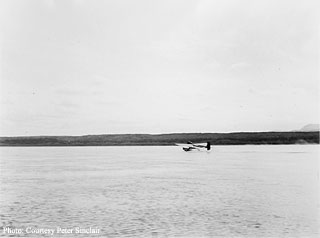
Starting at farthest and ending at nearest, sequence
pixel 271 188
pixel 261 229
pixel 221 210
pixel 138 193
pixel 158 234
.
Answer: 1. pixel 271 188
2. pixel 138 193
3. pixel 221 210
4. pixel 261 229
5. pixel 158 234

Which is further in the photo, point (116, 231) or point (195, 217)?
point (195, 217)

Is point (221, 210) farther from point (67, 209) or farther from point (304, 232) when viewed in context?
point (67, 209)

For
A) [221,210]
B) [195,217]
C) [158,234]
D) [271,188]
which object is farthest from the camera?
[271,188]

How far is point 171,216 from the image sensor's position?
19141 mm

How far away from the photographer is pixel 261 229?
17000 mm

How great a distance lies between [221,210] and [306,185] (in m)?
12.3

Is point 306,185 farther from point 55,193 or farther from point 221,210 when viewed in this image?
point 55,193

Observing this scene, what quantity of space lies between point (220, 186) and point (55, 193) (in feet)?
34.8

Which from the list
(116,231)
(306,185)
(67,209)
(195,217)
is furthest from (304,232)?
(306,185)

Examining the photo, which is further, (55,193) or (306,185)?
(306,185)

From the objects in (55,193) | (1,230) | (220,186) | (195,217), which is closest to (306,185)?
(220,186)

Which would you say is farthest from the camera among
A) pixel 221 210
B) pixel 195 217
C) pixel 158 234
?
pixel 221 210

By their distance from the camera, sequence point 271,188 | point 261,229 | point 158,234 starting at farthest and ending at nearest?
point 271,188 → point 261,229 → point 158,234

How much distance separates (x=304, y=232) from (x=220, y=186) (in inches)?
541
